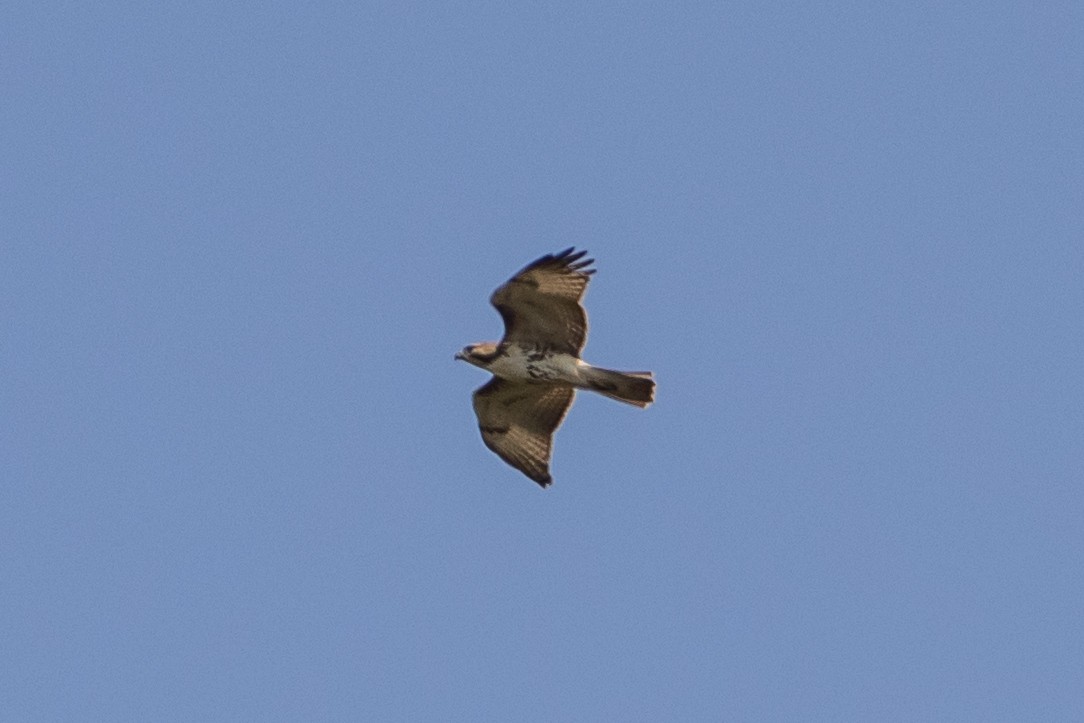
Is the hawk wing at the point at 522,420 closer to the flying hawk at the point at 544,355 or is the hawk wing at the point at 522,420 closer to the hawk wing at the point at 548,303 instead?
the flying hawk at the point at 544,355

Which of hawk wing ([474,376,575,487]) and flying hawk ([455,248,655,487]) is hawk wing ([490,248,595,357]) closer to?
flying hawk ([455,248,655,487])

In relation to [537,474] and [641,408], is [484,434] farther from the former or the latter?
[641,408]

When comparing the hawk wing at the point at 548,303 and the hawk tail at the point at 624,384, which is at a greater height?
the hawk wing at the point at 548,303

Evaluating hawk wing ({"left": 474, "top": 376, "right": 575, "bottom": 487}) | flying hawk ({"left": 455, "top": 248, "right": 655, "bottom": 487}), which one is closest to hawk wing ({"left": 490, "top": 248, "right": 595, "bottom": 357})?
flying hawk ({"left": 455, "top": 248, "right": 655, "bottom": 487})

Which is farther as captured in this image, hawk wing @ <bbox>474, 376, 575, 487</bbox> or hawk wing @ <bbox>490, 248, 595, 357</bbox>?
hawk wing @ <bbox>474, 376, 575, 487</bbox>

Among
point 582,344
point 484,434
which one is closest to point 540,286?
point 582,344

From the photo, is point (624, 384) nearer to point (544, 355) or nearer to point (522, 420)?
point (544, 355)

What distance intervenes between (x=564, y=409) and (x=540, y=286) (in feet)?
7.41

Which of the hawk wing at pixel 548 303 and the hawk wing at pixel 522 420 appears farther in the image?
the hawk wing at pixel 522 420

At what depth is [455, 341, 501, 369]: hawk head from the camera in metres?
24.2

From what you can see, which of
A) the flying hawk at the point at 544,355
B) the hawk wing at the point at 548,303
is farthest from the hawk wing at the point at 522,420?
the hawk wing at the point at 548,303

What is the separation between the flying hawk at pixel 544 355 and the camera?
2340 cm

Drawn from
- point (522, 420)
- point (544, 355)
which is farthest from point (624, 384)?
point (522, 420)

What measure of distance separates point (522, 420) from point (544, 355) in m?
1.61
